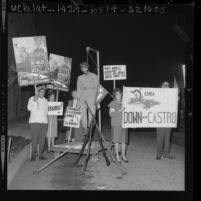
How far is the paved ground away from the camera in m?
7.80

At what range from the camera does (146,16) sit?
777cm

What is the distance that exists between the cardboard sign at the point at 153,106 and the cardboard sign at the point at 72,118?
1.98 m

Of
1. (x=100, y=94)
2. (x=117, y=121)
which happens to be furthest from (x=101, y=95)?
(x=117, y=121)

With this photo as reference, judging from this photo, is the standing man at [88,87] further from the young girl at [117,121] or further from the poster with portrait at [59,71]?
the poster with portrait at [59,71]

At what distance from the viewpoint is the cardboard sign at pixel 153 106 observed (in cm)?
830

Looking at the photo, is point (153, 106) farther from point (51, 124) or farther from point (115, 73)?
point (51, 124)

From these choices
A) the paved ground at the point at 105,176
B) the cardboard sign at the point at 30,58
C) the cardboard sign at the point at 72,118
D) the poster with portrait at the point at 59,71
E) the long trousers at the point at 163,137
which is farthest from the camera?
the cardboard sign at the point at 72,118

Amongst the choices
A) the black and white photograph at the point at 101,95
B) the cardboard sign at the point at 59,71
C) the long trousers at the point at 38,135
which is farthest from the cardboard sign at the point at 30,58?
the long trousers at the point at 38,135

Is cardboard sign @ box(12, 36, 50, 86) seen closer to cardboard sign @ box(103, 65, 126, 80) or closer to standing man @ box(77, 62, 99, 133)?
standing man @ box(77, 62, 99, 133)

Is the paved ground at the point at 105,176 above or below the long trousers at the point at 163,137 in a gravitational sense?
below

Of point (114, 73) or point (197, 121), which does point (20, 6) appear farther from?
point (197, 121)

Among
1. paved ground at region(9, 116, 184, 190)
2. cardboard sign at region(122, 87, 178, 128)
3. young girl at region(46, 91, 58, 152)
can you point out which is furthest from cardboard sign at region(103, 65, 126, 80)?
paved ground at region(9, 116, 184, 190)

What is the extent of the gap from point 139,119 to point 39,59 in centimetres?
220

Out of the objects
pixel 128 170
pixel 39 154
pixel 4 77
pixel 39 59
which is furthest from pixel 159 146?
pixel 4 77
